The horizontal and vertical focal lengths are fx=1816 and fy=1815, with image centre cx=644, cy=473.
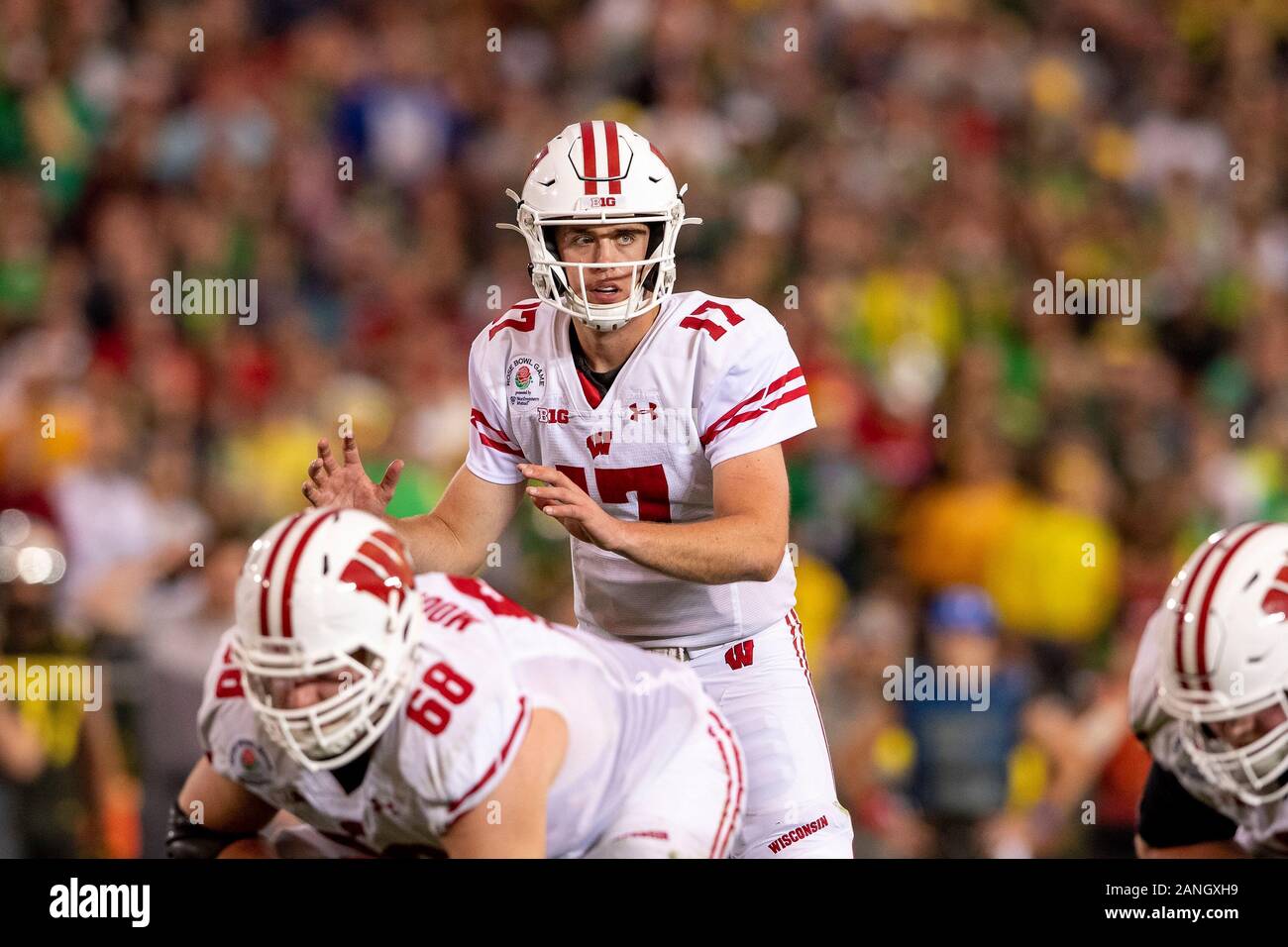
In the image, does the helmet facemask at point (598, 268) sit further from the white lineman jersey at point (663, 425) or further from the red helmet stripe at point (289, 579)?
the red helmet stripe at point (289, 579)

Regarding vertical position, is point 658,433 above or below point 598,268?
below

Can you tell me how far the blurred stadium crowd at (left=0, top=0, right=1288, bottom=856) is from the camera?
20.0ft

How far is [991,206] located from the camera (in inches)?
332

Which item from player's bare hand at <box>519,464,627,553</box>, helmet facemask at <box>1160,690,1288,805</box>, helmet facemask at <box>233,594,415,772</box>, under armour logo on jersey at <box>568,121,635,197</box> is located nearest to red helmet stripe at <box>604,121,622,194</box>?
under armour logo on jersey at <box>568,121,635,197</box>

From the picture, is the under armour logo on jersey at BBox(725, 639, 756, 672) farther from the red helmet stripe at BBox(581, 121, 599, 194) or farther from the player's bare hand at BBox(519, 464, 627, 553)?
the red helmet stripe at BBox(581, 121, 599, 194)

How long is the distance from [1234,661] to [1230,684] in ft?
0.14

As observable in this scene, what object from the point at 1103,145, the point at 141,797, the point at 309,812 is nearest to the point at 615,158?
the point at 309,812

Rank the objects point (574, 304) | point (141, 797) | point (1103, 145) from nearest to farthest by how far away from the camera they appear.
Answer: point (574, 304) → point (141, 797) → point (1103, 145)

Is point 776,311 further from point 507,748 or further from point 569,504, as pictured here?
point 507,748

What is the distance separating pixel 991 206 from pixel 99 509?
13.8 ft

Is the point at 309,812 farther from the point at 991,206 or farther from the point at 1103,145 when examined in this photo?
the point at 1103,145

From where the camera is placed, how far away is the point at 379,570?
3.21 m

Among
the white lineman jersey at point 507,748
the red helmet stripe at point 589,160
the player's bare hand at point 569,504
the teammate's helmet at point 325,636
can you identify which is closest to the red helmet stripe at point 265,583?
the teammate's helmet at point 325,636

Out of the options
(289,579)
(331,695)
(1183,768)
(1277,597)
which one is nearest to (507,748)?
(331,695)
